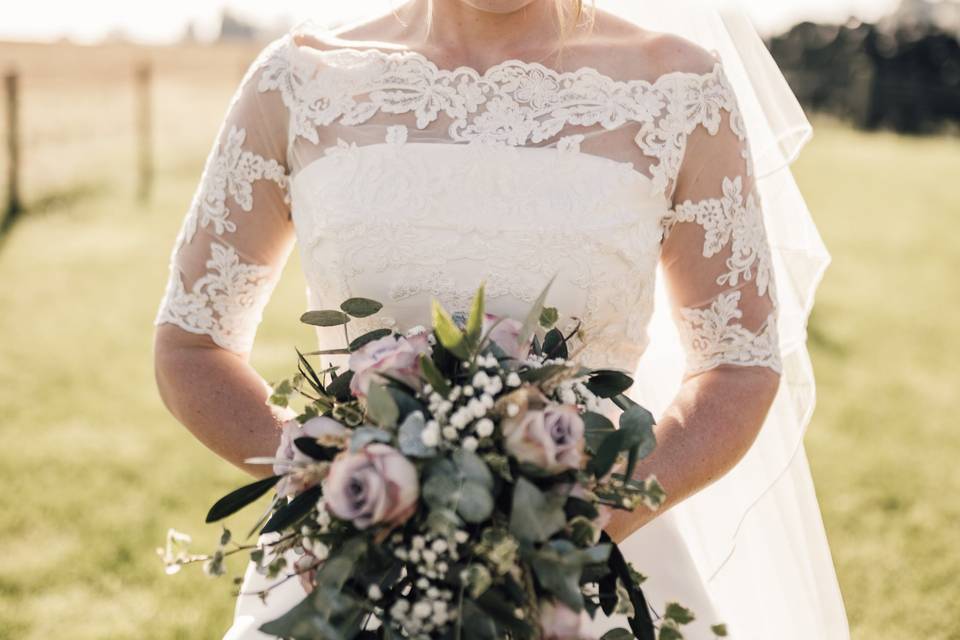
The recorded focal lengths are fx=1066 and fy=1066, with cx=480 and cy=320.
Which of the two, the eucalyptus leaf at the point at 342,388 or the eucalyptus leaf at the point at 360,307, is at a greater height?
the eucalyptus leaf at the point at 360,307

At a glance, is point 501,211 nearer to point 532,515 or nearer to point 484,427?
point 484,427

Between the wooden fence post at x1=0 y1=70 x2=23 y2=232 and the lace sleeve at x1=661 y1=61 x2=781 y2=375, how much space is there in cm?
1106

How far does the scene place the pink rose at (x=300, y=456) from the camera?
1631 millimetres

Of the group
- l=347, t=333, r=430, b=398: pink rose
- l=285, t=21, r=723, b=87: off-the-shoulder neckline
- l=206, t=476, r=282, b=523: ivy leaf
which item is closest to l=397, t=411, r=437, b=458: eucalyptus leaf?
l=347, t=333, r=430, b=398: pink rose

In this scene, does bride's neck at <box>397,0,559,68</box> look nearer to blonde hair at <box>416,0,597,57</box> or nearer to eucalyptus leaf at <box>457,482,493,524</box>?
blonde hair at <box>416,0,597,57</box>

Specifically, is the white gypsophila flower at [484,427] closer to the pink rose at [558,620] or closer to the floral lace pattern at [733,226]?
the pink rose at [558,620]

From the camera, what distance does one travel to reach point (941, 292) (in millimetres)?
10445

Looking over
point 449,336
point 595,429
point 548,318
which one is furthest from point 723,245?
point 449,336

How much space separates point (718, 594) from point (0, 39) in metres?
14.0

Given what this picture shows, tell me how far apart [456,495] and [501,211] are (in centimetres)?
93

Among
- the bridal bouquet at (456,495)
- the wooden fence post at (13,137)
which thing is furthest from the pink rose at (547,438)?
the wooden fence post at (13,137)

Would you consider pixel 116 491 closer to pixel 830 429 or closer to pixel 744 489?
pixel 744 489

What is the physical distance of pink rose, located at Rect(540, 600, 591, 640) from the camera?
155 centimetres

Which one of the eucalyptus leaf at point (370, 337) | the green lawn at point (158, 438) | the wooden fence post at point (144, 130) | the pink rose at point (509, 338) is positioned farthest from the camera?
the wooden fence post at point (144, 130)
